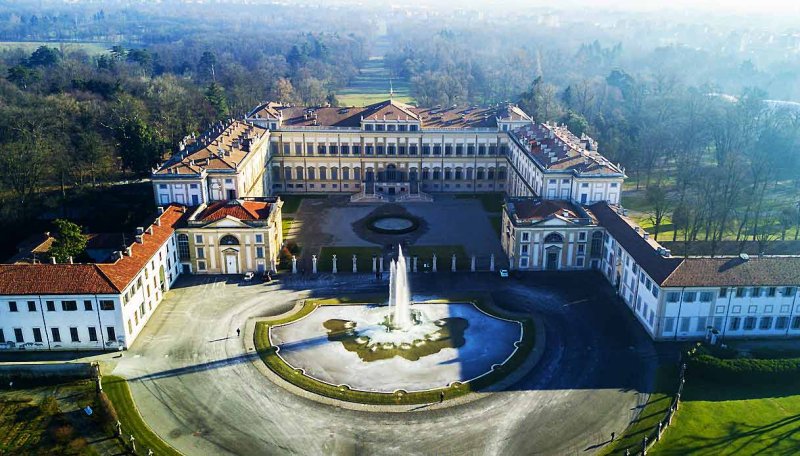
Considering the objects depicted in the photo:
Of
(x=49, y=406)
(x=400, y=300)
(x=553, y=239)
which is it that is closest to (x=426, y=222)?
(x=553, y=239)

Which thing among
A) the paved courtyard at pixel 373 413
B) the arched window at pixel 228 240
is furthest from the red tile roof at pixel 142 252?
the paved courtyard at pixel 373 413

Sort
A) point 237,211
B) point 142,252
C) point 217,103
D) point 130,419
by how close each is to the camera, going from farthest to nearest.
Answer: point 217,103 → point 237,211 → point 142,252 → point 130,419

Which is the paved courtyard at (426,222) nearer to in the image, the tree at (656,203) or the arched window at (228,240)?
the arched window at (228,240)

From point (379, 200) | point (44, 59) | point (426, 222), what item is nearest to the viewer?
point (426, 222)

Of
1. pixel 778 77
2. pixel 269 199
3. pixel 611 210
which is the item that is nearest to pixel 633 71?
pixel 778 77

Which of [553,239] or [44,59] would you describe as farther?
[44,59]

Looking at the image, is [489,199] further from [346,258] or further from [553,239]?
[346,258]

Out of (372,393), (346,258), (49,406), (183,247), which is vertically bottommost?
(372,393)
